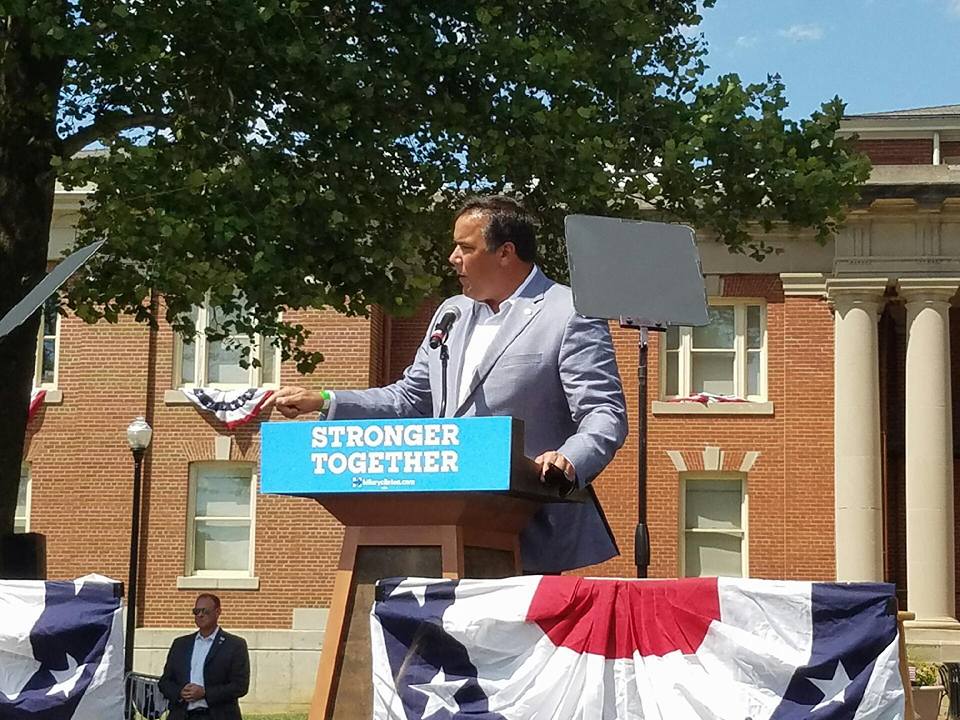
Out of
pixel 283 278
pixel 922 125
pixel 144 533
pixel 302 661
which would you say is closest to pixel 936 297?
pixel 922 125

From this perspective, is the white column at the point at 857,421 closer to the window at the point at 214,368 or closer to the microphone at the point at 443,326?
the window at the point at 214,368

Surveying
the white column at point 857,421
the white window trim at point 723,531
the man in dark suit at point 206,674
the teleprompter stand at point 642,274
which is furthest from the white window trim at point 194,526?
the teleprompter stand at point 642,274

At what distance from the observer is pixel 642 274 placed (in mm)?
6270

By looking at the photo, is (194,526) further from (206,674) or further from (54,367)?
(206,674)

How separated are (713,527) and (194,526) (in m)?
10.1

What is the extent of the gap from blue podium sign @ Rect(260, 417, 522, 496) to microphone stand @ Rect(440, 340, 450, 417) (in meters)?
0.63

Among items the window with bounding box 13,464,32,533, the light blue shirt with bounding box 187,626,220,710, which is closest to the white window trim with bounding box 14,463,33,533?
the window with bounding box 13,464,32,533

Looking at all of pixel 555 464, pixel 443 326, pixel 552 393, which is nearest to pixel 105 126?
pixel 443 326

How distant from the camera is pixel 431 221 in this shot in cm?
1698

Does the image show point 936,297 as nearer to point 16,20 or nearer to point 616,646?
point 16,20

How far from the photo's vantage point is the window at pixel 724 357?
3128 cm

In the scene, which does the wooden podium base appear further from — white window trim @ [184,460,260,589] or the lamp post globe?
white window trim @ [184,460,260,589]

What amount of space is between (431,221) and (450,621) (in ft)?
40.5

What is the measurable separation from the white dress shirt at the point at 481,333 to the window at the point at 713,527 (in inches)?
1024
